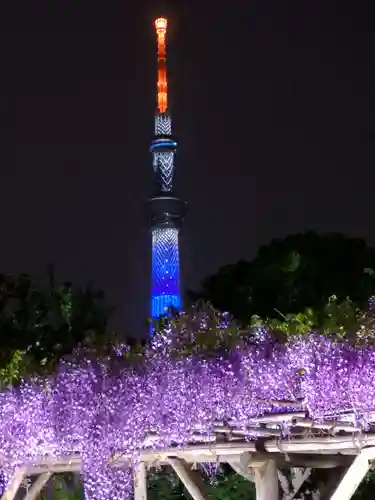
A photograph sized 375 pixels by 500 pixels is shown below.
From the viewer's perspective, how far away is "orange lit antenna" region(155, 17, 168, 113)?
185ft

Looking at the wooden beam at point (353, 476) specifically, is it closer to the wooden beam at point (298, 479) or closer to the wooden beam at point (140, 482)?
the wooden beam at point (140, 482)

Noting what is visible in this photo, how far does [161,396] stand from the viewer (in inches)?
352

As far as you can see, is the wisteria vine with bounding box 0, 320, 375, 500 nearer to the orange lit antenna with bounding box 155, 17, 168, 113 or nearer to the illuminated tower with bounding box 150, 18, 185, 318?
the illuminated tower with bounding box 150, 18, 185, 318

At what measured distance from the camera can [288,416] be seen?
753cm

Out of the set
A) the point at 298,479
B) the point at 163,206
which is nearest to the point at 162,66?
the point at 163,206

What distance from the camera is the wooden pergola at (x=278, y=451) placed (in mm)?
7453

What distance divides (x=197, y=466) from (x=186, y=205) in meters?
45.7

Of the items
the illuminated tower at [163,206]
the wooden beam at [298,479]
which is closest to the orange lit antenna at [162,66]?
the illuminated tower at [163,206]

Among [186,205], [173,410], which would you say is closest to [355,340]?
[173,410]

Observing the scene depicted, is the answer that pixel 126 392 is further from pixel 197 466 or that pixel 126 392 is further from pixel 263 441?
pixel 263 441

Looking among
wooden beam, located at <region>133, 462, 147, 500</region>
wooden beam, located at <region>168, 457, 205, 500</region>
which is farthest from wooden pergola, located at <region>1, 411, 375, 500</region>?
wooden beam, located at <region>133, 462, 147, 500</region>

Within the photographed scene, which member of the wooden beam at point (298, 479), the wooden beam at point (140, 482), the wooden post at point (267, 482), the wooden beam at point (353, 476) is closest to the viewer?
the wooden beam at point (353, 476)

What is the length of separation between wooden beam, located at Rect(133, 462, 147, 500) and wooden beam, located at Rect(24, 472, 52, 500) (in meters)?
1.20

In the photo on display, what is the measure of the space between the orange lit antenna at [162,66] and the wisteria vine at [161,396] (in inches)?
1866
